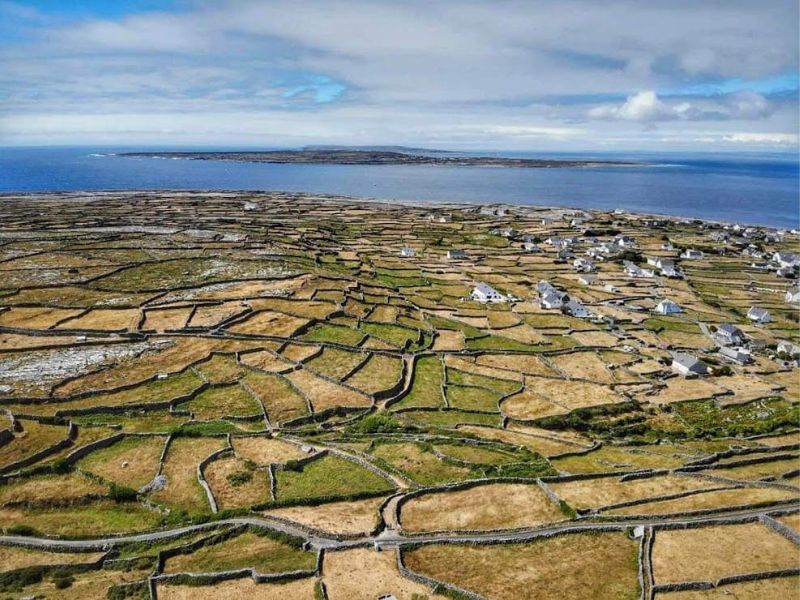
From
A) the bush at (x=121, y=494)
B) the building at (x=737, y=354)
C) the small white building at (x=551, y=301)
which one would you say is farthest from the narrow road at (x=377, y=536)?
the small white building at (x=551, y=301)

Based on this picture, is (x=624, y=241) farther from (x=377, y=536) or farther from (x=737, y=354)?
(x=377, y=536)

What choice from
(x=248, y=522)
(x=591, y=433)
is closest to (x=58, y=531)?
(x=248, y=522)

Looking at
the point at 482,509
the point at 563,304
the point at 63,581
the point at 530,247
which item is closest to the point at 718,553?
the point at 482,509

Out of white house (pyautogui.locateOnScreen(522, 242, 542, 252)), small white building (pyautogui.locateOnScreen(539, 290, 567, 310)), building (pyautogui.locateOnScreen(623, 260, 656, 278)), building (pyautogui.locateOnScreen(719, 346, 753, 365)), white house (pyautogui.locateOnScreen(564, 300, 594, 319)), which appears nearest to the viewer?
building (pyautogui.locateOnScreen(719, 346, 753, 365))

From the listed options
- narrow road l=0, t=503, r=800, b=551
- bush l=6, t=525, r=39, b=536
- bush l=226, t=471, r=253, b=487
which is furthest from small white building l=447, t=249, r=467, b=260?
bush l=6, t=525, r=39, b=536

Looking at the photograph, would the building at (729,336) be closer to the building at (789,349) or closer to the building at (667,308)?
the building at (789,349)

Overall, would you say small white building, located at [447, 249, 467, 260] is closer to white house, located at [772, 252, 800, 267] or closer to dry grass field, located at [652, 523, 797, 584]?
white house, located at [772, 252, 800, 267]
